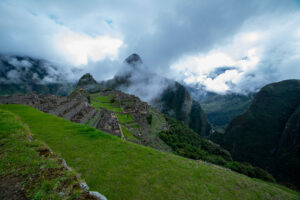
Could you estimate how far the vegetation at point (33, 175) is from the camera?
8.30 feet

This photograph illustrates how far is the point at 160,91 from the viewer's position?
513ft

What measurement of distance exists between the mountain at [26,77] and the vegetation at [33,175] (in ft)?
678

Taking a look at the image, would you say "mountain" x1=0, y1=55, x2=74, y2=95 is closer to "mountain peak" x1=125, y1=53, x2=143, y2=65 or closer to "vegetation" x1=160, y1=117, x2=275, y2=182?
"mountain peak" x1=125, y1=53, x2=143, y2=65

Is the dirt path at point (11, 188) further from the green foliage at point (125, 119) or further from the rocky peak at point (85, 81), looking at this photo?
the rocky peak at point (85, 81)

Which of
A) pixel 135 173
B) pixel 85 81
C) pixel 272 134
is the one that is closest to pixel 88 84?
pixel 85 81

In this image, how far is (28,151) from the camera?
388 cm

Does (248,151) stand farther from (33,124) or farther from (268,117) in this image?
(33,124)

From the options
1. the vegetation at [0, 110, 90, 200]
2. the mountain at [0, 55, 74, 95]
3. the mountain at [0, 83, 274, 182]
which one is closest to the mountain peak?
the mountain at [0, 55, 74, 95]

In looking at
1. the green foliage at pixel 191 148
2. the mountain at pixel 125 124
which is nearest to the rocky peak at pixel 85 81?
the mountain at pixel 125 124

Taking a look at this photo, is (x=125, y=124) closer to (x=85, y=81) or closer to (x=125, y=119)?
(x=125, y=119)

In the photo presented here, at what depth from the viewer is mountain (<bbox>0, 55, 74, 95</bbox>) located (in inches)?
5704

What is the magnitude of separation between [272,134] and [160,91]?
11395 centimetres

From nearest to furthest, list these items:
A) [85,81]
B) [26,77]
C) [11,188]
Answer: [11,188] → [85,81] → [26,77]

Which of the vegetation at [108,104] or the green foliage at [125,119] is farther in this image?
the vegetation at [108,104]
